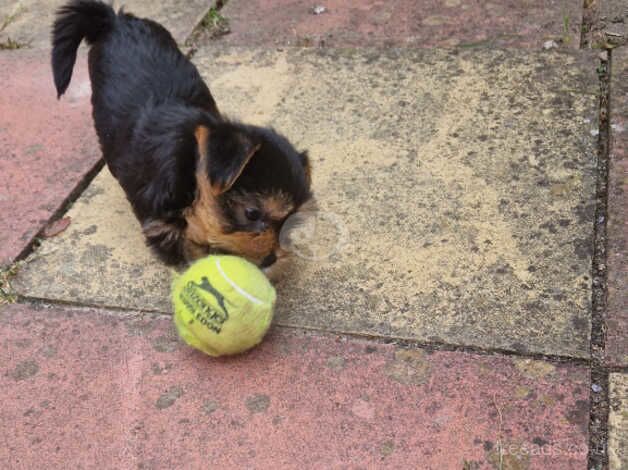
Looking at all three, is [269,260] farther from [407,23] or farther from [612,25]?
[612,25]

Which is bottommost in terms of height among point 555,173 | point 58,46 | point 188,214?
point 555,173

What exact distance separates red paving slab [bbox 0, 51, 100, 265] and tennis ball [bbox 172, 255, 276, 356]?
1.09 metres

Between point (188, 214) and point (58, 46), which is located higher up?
point (58, 46)

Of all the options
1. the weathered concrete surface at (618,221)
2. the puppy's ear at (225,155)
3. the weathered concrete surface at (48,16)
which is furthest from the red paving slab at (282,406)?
the weathered concrete surface at (48,16)

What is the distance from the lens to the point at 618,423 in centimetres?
226

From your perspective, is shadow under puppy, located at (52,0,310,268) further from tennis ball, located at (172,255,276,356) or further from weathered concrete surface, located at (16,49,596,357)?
weathered concrete surface, located at (16,49,596,357)

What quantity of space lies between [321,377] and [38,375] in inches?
40.1

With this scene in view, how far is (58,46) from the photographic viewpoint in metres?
3.39

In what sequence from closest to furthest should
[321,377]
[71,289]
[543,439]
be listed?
1. [543,439]
2. [321,377]
3. [71,289]

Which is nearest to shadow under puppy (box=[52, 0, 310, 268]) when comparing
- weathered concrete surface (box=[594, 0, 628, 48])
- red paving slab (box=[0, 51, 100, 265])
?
red paving slab (box=[0, 51, 100, 265])

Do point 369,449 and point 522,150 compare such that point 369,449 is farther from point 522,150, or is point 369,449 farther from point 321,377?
point 522,150

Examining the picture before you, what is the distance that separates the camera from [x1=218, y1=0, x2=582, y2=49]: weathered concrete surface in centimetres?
427

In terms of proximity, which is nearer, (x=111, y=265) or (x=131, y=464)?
(x=131, y=464)

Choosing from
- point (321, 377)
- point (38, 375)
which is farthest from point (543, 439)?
point (38, 375)
